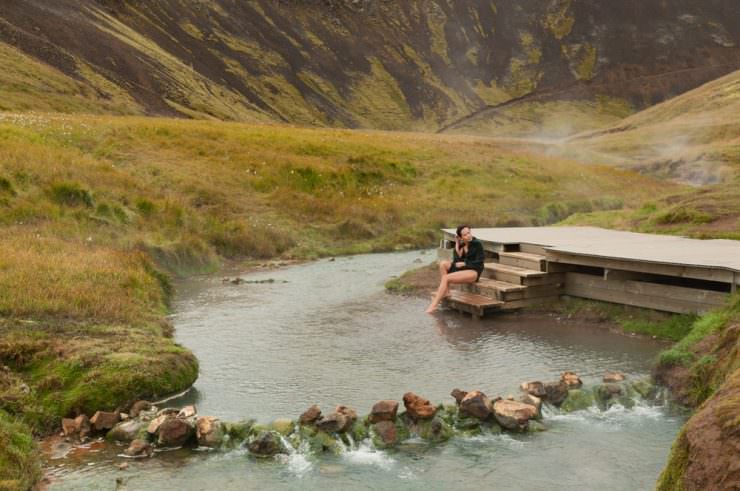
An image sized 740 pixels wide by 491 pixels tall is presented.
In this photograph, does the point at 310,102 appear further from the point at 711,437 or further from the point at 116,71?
the point at 711,437

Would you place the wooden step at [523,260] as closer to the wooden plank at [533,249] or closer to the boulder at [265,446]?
the wooden plank at [533,249]

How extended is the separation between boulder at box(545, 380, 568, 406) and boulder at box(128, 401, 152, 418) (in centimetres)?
600

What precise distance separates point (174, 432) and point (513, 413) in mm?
4645

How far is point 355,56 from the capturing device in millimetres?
159250

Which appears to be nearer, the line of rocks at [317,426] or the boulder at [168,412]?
the line of rocks at [317,426]

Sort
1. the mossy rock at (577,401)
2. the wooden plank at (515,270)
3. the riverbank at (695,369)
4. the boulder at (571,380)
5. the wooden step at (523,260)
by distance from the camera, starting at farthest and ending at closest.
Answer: the wooden step at (523,260), the wooden plank at (515,270), the boulder at (571,380), the mossy rock at (577,401), the riverbank at (695,369)

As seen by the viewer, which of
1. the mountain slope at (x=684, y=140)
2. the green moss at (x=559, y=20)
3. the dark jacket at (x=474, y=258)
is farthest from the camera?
the green moss at (x=559, y=20)

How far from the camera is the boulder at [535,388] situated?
11.7 meters

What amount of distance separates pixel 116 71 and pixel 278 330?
8064 centimetres

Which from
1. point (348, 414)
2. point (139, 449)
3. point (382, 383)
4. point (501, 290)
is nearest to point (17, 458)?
point (139, 449)

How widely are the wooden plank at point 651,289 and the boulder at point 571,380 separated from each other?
4.05m

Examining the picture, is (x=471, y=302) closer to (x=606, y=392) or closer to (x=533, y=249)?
(x=533, y=249)

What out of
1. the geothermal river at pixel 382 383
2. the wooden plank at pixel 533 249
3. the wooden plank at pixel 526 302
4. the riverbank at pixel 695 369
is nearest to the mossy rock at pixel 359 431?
the geothermal river at pixel 382 383

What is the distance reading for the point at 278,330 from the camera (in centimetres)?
1717
